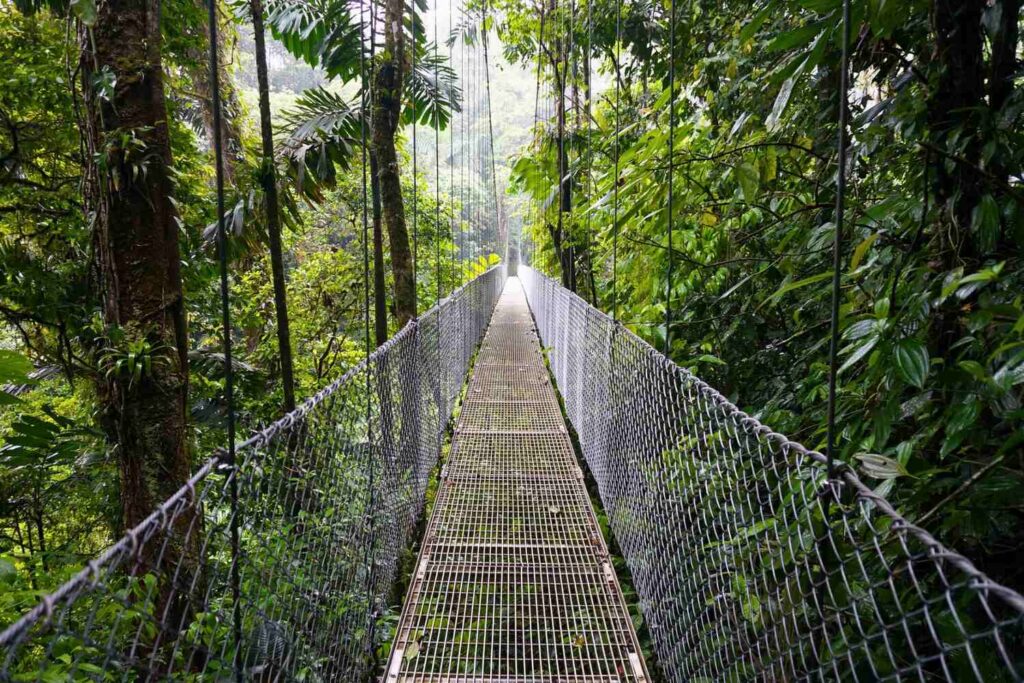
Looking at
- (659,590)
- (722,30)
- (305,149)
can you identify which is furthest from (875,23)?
(305,149)

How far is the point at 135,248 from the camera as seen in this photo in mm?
1815

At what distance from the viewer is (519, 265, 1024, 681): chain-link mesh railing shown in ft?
2.23

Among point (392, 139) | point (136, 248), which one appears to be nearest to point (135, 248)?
point (136, 248)

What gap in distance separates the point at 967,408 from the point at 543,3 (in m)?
5.32

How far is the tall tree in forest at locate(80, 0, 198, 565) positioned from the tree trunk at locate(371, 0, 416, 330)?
4.59ft

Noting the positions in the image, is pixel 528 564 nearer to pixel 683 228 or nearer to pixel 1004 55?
pixel 683 228

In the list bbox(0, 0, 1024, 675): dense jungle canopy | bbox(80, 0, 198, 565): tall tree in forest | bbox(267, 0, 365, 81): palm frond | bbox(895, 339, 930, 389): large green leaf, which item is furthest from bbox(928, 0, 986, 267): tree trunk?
bbox(267, 0, 365, 81): palm frond

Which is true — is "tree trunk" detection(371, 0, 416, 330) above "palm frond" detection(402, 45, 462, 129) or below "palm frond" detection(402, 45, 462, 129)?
below

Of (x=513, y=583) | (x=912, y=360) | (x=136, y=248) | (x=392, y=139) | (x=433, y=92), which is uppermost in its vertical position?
(x=433, y=92)

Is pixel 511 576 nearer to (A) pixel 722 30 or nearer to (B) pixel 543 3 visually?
(A) pixel 722 30

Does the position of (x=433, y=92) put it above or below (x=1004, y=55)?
above

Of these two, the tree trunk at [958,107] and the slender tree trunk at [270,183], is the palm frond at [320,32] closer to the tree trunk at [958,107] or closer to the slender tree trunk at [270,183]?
the slender tree trunk at [270,183]

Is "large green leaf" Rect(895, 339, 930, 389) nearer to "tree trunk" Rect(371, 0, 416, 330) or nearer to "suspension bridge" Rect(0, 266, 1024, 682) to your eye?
"suspension bridge" Rect(0, 266, 1024, 682)

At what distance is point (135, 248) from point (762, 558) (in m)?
1.95
